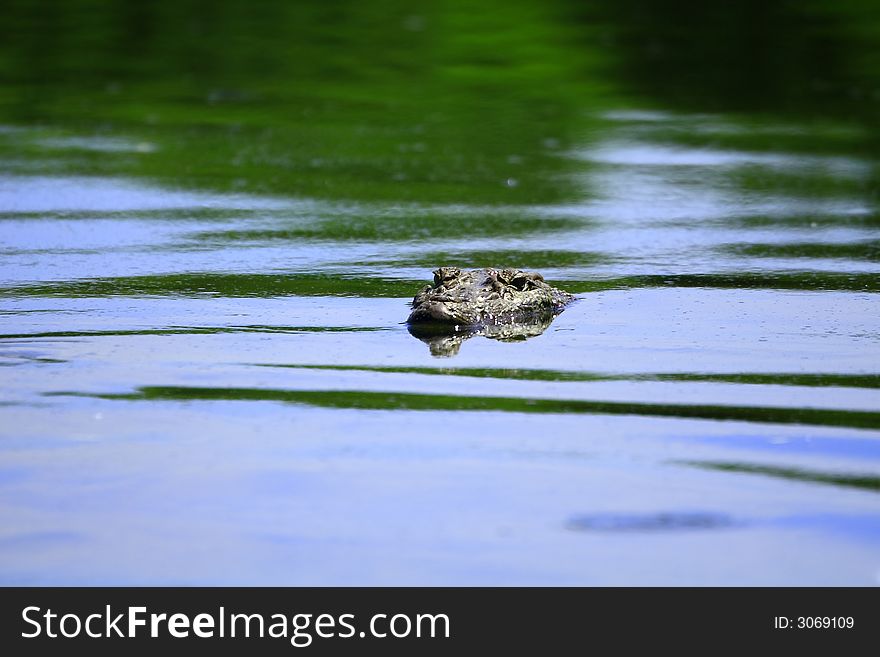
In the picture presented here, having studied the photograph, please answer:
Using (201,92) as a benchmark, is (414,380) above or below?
below

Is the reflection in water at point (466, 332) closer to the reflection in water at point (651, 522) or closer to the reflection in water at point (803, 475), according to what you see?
the reflection in water at point (803, 475)

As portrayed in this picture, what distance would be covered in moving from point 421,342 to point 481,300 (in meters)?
0.88

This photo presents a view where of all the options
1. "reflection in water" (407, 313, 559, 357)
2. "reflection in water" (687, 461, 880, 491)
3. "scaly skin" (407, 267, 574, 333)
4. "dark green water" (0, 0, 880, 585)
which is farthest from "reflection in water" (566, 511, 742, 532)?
"scaly skin" (407, 267, 574, 333)

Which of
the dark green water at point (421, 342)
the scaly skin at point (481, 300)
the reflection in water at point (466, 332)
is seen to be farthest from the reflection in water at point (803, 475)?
the scaly skin at point (481, 300)

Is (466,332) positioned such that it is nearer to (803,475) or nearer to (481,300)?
(481,300)

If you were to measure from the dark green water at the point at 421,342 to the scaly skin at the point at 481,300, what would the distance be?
11.1 inches

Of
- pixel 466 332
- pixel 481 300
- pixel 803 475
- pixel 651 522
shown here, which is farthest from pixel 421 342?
pixel 651 522

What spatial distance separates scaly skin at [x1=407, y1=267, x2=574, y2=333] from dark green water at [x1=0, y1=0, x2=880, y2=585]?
282 mm

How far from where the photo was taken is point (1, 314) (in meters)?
11.5

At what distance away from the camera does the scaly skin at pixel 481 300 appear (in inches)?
438

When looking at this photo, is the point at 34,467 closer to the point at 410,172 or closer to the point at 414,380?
the point at 414,380

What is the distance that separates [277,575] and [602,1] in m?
30.2

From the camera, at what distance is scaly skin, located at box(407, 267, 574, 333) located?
36.5 feet

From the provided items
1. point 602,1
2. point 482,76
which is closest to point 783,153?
point 482,76
